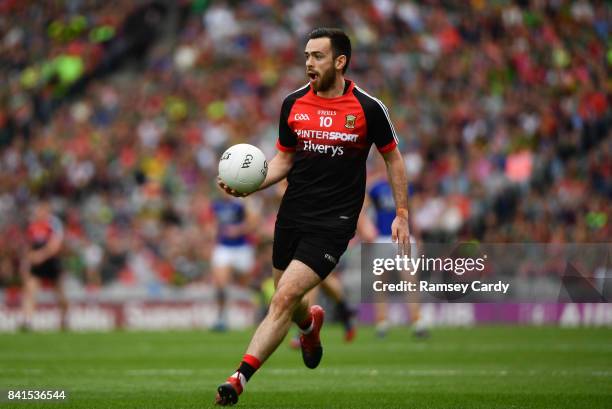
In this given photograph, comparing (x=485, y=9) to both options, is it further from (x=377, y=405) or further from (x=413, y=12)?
(x=377, y=405)

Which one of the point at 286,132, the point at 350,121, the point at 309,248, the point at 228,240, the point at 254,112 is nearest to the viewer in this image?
the point at 309,248

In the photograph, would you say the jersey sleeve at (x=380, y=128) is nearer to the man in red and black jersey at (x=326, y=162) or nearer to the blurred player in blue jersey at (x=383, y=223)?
the man in red and black jersey at (x=326, y=162)

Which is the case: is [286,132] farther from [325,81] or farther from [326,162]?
[325,81]

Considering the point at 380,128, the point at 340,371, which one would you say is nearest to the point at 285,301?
the point at 380,128

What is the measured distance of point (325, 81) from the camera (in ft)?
27.3

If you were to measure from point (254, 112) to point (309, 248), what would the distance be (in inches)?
775

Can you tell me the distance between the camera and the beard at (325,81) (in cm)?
829

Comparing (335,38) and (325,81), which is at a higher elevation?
(335,38)

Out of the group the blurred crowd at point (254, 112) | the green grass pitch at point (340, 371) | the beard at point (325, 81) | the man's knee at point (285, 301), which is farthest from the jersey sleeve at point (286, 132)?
the blurred crowd at point (254, 112)

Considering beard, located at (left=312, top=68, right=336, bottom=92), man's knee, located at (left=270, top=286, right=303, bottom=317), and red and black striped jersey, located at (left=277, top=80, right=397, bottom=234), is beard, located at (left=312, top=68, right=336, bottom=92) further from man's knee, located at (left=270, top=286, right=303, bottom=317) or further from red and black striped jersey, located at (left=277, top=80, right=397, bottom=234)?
man's knee, located at (left=270, top=286, right=303, bottom=317)

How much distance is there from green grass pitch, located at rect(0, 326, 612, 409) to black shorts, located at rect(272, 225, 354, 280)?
1.03 meters

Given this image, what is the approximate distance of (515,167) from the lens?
2305 centimetres

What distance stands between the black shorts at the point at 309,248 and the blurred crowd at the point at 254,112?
43.6 ft

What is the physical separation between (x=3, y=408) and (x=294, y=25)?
873 inches
